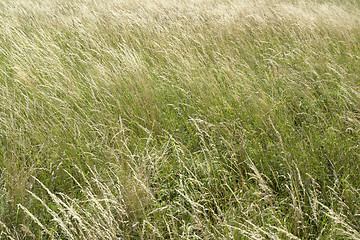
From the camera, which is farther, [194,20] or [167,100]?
[194,20]

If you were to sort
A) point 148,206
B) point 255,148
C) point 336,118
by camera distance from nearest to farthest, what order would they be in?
1. point 148,206
2. point 255,148
3. point 336,118

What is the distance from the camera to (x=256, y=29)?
4840mm

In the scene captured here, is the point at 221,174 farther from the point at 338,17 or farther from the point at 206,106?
the point at 338,17

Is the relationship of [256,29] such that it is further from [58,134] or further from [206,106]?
[58,134]

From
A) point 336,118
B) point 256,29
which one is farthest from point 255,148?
point 256,29

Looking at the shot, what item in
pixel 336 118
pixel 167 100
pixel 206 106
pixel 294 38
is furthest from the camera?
pixel 294 38

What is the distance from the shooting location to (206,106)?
2.55 meters

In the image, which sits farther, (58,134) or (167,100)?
(167,100)

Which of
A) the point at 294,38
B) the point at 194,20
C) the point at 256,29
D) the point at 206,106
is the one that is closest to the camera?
the point at 206,106

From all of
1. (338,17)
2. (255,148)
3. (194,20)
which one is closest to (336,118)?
(255,148)

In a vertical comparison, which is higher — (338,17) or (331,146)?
(331,146)

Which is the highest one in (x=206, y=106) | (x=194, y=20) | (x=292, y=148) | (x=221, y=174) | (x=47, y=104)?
(x=47, y=104)

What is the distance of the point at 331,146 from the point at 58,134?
200cm

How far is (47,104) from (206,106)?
1418 mm
